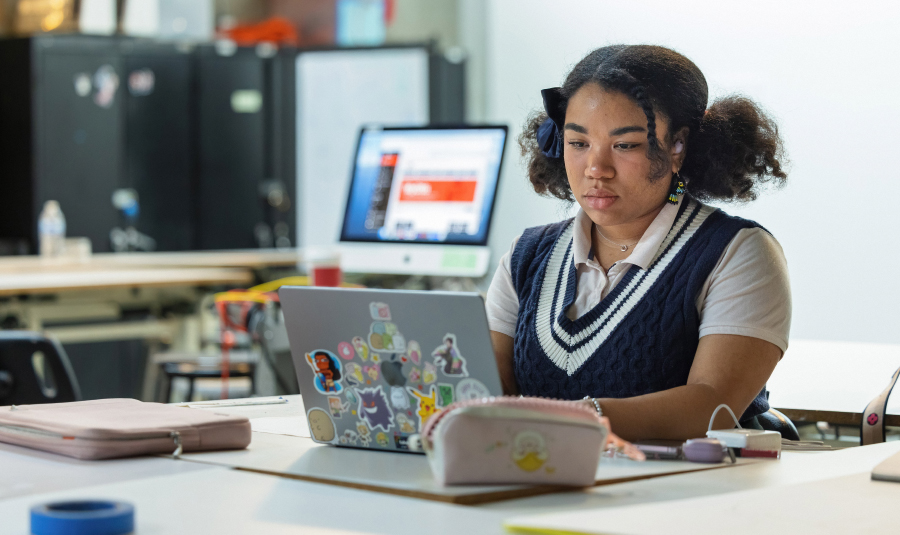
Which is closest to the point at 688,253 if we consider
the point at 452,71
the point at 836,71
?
the point at 836,71

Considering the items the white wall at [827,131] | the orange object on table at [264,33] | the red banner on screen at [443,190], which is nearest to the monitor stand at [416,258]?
the red banner on screen at [443,190]

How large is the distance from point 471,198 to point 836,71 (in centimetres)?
246

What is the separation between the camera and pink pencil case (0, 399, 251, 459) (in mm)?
1149

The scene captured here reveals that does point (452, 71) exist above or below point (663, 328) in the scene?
above

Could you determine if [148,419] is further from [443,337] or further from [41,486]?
[443,337]

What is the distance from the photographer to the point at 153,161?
6512 mm

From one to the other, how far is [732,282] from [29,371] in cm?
149

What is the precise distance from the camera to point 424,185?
2586 millimetres

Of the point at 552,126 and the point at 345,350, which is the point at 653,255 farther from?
the point at 345,350

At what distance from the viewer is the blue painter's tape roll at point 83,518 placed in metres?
0.79

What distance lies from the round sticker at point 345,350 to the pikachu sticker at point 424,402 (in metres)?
0.08

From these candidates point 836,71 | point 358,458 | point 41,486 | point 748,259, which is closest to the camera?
point 41,486

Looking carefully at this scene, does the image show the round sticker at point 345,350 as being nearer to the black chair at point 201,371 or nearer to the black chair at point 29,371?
the black chair at point 29,371

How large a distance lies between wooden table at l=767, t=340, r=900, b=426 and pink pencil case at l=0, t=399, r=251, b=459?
1006 mm
